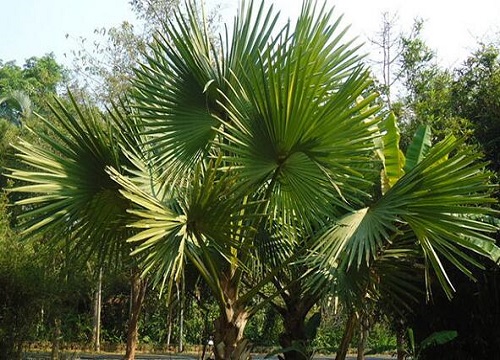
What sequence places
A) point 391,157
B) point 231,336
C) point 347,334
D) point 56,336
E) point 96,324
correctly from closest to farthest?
point 231,336
point 391,157
point 347,334
point 56,336
point 96,324

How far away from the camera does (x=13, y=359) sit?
1100 centimetres

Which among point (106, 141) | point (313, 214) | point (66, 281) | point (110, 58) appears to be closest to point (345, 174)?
point (313, 214)

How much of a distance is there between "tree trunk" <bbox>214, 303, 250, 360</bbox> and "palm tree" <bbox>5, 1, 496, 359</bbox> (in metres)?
0.01

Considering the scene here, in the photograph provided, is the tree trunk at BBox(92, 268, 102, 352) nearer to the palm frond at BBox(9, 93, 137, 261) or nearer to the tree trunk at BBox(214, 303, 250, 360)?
the palm frond at BBox(9, 93, 137, 261)

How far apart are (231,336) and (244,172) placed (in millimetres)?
1885

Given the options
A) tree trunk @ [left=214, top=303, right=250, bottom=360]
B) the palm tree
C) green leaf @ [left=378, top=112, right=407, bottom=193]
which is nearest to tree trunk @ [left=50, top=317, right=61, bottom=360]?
the palm tree

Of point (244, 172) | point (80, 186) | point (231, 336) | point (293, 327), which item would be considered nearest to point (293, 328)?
point (293, 327)

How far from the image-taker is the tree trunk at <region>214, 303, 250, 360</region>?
6348 mm

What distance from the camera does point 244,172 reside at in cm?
546

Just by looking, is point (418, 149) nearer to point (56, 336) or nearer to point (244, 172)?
point (244, 172)

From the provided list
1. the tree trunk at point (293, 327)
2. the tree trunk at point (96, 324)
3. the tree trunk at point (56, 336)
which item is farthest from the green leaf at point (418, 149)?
the tree trunk at point (96, 324)

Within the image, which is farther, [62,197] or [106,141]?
[106,141]

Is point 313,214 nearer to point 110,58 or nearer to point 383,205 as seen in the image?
point 383,205

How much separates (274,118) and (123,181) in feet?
4.71
